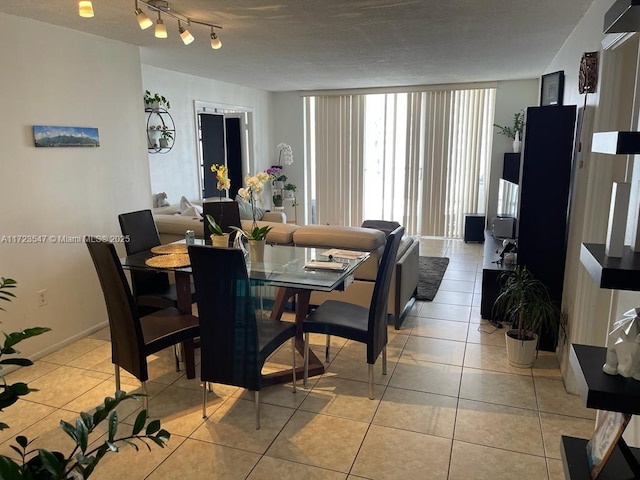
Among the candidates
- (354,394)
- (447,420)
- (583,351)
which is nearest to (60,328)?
(354,394)

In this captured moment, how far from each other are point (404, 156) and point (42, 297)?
224 inches

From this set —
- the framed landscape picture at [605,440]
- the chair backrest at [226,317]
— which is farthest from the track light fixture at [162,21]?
the framed landscape picture at [605,440]

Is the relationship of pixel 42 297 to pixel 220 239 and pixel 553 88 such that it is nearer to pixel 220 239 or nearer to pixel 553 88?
pixel 220 239

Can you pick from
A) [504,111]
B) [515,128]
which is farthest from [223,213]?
[504,111]

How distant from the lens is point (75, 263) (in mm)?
3777

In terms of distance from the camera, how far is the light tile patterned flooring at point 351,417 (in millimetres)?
2273

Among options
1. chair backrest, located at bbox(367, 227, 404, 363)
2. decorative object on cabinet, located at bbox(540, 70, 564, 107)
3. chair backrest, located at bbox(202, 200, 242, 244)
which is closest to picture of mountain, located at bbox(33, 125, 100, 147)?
chair backrest, located at bbox(202, 200, 242, 244)

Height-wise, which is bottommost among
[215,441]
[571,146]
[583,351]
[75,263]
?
[215,441]

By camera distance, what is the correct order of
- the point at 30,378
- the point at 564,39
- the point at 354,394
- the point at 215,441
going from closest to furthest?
the point at 215,441 → the point at 354,394 → the point at 30,378 → the point at 564,39

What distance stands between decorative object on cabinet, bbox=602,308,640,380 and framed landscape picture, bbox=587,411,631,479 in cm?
9

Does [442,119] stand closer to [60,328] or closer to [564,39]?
[564,39]

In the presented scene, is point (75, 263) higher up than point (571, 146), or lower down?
lower down

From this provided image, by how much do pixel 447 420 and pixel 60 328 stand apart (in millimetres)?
2971

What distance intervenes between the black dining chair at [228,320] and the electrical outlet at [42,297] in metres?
1.73
